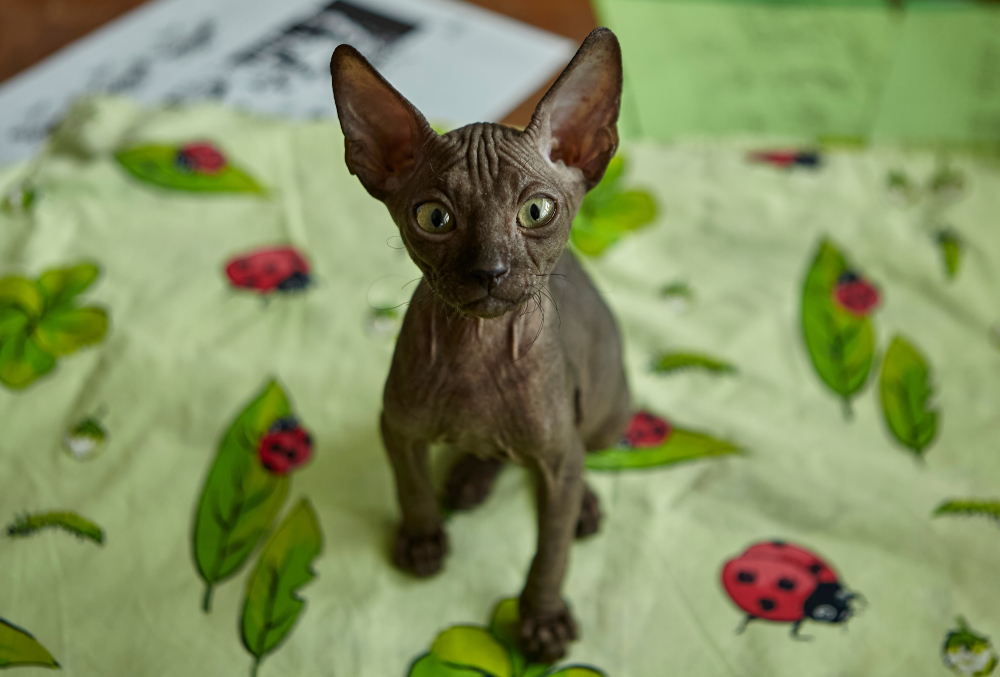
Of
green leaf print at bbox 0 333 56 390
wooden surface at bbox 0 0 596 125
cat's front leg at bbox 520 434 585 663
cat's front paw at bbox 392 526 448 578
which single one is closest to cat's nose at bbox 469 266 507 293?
cat's front leg at bbox 520 434 585 663

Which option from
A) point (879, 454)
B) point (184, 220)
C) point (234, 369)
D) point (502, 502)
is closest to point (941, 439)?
point (879, 454)

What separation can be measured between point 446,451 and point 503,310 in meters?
0.32

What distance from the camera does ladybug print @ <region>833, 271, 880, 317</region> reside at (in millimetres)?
843

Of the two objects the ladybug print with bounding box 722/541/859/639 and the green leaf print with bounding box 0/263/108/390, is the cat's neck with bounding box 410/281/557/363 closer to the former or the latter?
the ladybug print with bounding box 722/541/859/639

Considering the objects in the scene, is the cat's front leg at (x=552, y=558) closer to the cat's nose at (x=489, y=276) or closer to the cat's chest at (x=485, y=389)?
the cat's chest at (x=485, y=389)

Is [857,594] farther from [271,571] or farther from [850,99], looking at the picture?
[850,99]

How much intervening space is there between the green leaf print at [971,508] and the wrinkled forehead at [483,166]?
0.49m

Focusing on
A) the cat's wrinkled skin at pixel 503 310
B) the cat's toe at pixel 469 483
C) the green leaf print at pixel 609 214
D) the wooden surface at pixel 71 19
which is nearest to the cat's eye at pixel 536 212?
the cat's wrinkled skin at pixel 503 310

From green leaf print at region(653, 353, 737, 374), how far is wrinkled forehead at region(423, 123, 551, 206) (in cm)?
39

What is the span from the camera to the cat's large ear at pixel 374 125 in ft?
1.46

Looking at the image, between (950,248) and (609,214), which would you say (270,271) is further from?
(950,248)

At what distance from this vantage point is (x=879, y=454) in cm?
74

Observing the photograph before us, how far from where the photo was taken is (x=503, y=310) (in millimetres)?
441

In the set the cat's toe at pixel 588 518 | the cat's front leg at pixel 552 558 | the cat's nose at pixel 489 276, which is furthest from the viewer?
the cat's toe at pixel 588 518
